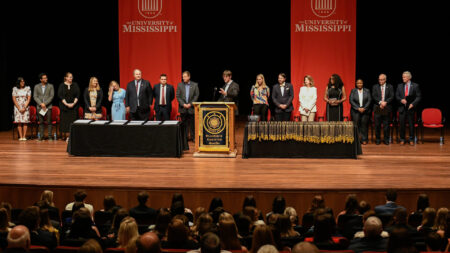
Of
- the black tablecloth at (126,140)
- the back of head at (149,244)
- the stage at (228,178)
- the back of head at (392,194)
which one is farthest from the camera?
the black tablecloth at (126,140)

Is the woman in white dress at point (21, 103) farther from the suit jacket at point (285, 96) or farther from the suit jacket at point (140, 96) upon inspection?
the suit jacket at point (285, 96)

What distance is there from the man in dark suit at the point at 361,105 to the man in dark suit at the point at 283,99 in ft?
3.80

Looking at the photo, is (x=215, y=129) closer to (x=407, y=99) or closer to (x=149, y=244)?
(x=407, y=99)

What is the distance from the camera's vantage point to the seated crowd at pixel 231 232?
3.20 metres

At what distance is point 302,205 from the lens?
238 inches

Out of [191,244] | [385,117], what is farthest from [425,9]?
[191,244]

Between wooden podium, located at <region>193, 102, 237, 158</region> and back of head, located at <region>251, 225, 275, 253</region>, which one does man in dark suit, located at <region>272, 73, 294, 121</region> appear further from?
back of head, located at <region>251, 225, 275, 253</region>

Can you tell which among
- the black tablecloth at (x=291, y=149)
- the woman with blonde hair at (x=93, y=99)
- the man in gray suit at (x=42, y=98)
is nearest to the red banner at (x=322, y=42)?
the black tablecloth at (x=291, y=149)

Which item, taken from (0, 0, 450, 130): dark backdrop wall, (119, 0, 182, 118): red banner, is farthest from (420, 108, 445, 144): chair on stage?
(119, 0, 182, 118): red banner

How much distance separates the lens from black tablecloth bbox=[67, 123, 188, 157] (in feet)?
27.7

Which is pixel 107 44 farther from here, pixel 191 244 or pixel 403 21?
pixel 191 244

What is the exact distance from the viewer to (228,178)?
6.67 m

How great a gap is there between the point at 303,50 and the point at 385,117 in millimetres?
2213

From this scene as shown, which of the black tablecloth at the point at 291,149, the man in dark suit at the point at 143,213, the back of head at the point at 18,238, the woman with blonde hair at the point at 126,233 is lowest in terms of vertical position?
the man in dark suit at the point at 143,213
